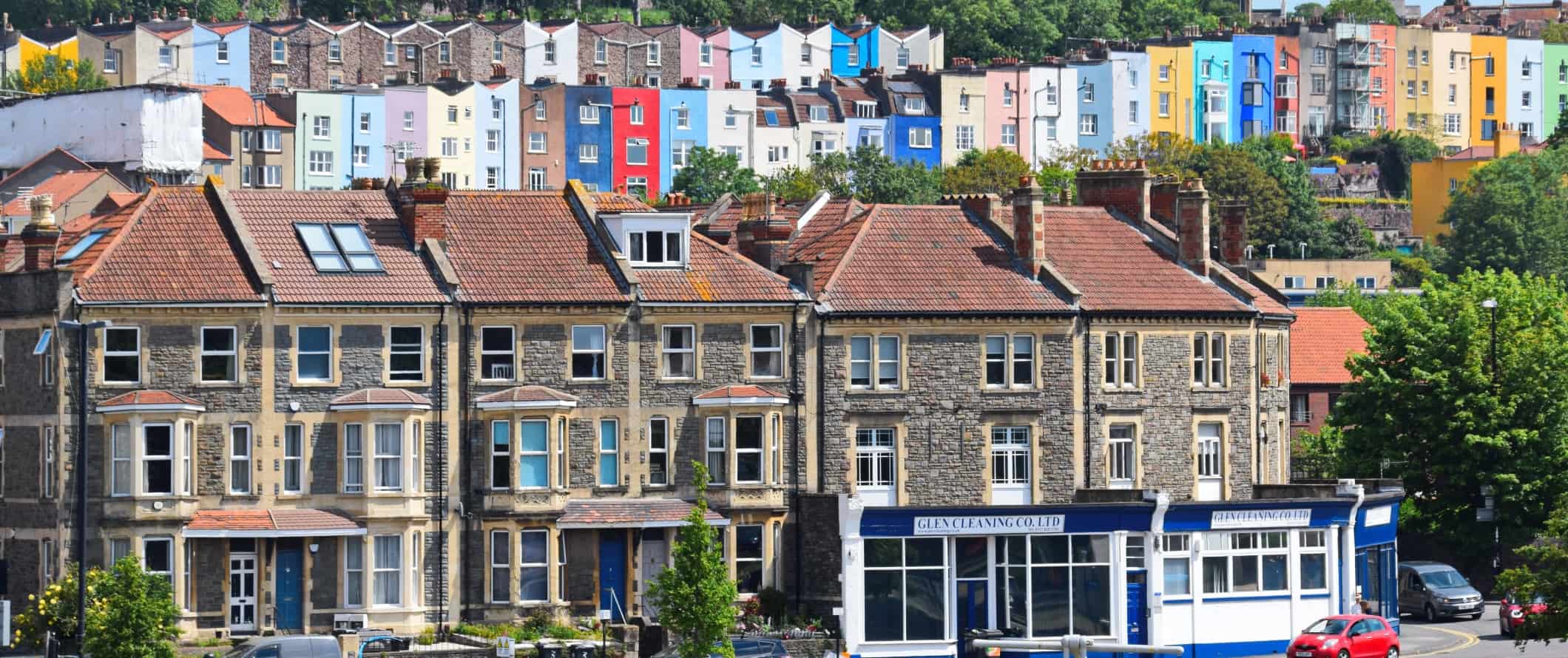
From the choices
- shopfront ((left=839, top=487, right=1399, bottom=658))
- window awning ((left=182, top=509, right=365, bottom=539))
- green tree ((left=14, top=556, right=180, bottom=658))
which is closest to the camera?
green tree ((left=14, top=556, right=180, bottom=658))

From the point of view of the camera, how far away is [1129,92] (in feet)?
639

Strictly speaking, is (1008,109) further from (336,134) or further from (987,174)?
(336,134)

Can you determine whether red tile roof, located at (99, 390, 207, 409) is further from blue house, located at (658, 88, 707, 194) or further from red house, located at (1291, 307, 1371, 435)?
blue house, located at (658, 88, 707, 194)

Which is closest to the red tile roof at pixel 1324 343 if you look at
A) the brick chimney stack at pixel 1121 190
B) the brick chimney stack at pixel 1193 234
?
the brick chimney stack at pixel 1121 190

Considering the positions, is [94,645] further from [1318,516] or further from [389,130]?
[389,130]

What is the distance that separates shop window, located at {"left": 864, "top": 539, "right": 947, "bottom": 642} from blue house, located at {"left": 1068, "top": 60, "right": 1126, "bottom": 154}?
119905 mm

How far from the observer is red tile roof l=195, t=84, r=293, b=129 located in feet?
508

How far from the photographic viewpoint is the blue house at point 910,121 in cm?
18238

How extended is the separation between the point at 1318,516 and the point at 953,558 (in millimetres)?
10159

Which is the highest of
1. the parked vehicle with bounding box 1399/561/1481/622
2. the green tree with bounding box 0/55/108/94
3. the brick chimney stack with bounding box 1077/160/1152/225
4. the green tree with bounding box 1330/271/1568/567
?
the green tree with bounding box 0/55/108/94

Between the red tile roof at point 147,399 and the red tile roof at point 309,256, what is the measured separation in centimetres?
325

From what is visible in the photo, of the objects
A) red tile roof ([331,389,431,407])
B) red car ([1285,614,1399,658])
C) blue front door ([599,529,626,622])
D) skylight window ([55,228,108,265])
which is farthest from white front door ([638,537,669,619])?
red car ([1285,614,1399,658])

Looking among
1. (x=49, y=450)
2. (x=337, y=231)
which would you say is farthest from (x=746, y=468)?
(x=49, y=450)

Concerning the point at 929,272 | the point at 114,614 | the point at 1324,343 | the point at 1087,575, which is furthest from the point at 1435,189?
the point at 114,614
